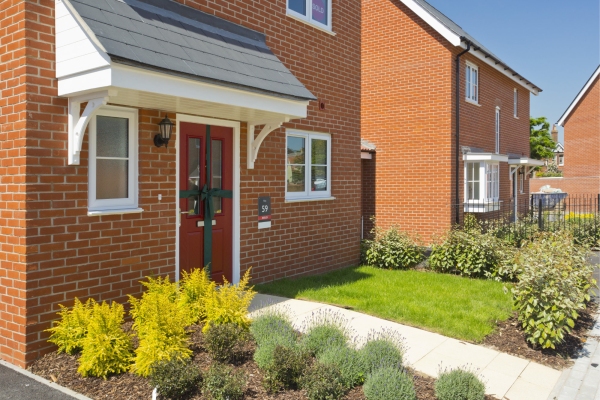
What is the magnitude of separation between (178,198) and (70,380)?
2.75m

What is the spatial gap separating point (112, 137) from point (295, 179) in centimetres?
393

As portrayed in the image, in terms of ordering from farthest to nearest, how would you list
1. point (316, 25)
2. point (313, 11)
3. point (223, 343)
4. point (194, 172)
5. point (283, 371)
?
point (313, 11) < point (316, 25) < point (194, 172) < point (223, 343) < point (283, 371)

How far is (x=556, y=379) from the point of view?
5.26 metres

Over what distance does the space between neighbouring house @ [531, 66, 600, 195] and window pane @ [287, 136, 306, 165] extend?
30385mm

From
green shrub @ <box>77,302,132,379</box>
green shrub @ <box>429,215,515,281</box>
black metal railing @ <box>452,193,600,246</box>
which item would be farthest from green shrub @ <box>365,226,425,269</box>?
green shrub @ <box>77,302,132,379</box>

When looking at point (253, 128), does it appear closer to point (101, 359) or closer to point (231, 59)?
point (231, 59)

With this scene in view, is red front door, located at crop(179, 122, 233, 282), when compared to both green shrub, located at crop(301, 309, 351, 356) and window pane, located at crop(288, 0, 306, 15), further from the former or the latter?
window pane, located at crop(288, 0, 306, 15)

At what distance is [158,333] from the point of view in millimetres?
4711

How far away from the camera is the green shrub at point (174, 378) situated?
13.9 feet

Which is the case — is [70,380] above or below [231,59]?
below

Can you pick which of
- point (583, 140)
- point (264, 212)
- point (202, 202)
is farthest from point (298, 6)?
point (583, 140)

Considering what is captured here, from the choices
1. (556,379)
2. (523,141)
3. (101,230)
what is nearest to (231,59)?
(101,230)

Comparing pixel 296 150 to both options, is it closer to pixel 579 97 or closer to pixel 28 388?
pixel 28 388

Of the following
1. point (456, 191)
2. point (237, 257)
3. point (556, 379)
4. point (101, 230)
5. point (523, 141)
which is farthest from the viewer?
point (523, 141)
